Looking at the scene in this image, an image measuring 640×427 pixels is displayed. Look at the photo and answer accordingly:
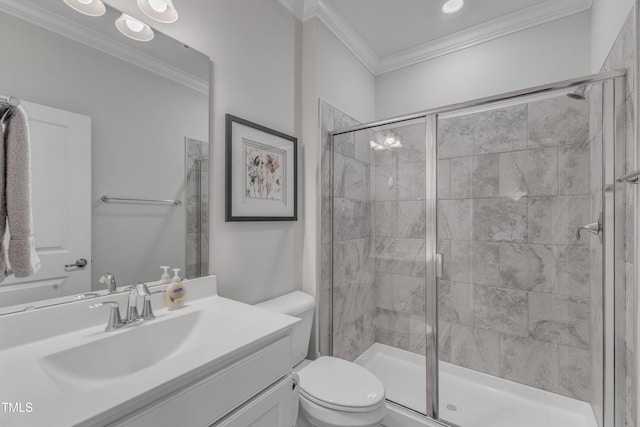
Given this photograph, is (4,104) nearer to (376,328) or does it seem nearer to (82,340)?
(82,340)

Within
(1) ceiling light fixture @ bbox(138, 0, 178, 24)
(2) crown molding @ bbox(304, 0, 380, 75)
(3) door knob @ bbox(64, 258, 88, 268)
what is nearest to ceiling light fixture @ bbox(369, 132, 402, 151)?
(2) crown molding @ bbox(304, 0, 380, 75)

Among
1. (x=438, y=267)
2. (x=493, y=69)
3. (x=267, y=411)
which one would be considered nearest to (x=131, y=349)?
(x=267, y=411)

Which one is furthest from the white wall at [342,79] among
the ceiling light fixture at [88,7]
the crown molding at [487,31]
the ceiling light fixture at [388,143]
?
the ceiling light fixture at [88,7]

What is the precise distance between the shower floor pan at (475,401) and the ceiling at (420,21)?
2219 millimetres

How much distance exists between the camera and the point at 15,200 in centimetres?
65

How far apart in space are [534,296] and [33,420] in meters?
2.22

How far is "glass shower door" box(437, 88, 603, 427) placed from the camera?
160 centimetres

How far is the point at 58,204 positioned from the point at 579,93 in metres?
2.15

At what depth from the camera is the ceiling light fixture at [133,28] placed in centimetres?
107

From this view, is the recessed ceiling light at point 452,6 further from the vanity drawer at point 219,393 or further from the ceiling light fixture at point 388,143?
the vanity drawer at point 219,393

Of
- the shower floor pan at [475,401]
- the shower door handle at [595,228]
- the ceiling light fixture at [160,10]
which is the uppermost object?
the ceiling light fixture at [160,10]

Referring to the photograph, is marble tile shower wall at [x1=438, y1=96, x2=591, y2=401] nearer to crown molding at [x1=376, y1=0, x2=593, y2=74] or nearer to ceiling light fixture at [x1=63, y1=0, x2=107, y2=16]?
crown molding at [x1=376, y1=0, x2=593, y2=74]

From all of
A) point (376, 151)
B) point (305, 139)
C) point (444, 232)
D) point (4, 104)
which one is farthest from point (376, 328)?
point (4, 104)

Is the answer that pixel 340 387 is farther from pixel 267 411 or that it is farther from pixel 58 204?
pixel 58 204
